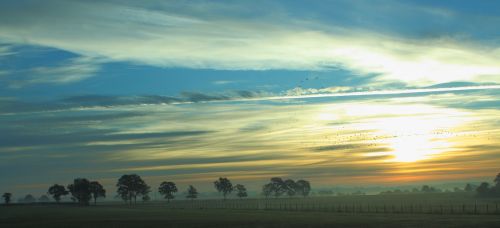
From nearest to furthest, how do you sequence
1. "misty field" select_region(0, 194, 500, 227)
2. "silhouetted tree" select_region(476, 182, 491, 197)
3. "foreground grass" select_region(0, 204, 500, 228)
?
"foreground grass" select_region(0, 204, 500, 228) → "misty field" select_region(0, 194, 500, 227) → "silhouetted tree" select_region(476, 182, 491, 197)

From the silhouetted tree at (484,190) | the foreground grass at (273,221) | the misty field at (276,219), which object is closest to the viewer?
the foreground grass at (273,221)

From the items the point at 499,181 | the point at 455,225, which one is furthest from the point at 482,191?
the point at 455,225

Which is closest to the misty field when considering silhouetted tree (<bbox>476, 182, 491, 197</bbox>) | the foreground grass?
the foreground grass

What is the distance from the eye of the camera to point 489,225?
2287 inches

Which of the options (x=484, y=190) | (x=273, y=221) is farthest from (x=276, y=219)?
(x=484, y=190)

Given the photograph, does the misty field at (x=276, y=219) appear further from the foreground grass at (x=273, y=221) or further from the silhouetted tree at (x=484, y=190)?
the silhouetted tree at (x=484, y=190)

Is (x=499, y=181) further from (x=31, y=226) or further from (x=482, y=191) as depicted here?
(x=31, y=226)

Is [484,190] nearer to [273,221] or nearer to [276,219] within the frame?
[276,219]

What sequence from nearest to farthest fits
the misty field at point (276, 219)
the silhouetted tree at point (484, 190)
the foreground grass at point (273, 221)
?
the foreground grass at point (273, 221) → the misty field at point (276, 219) → the silhouetted tree at point (484, 190)

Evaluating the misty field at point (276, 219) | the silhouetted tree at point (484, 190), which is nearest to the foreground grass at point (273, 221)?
the misty field at point (276, 219)

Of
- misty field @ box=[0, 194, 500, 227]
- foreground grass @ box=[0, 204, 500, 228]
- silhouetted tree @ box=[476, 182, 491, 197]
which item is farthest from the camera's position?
silhouetted tree @ box=[476, 182, 491, 197]

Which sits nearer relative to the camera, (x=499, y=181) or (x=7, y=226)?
(x=7, y=226)

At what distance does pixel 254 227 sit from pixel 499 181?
151 m

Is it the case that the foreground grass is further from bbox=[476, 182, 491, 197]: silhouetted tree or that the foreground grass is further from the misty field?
bbox=[476, 182, 491, 197]: silhouetted tree
